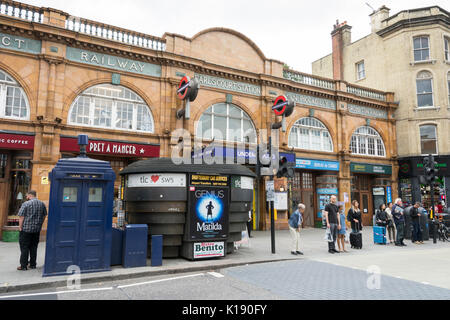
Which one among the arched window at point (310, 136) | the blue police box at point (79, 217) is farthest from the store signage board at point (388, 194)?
the blue police box at point (79, 217)

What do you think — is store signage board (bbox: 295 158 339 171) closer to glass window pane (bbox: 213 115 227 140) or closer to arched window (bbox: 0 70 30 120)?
A: glass window pane (bbox: 213 115 227 140)

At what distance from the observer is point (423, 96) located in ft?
79.4

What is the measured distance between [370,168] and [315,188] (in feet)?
15.2

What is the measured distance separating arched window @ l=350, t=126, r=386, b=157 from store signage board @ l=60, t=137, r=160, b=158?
48.3ft

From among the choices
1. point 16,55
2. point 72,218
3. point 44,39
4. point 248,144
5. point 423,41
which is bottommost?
point 72,218

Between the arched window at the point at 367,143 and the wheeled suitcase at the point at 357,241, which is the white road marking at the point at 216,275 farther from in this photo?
the arched window at the point at 367,143

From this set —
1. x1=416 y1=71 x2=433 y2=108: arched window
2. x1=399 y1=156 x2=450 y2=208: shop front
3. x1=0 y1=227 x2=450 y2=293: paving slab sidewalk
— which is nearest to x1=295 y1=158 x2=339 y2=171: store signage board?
x1=399 y1=156 x2=450 y2=208: shop front

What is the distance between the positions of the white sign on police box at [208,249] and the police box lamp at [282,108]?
1034 centimetres

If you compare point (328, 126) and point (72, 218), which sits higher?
point (328, 126)

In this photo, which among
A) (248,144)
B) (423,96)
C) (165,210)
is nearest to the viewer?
(165,210)
